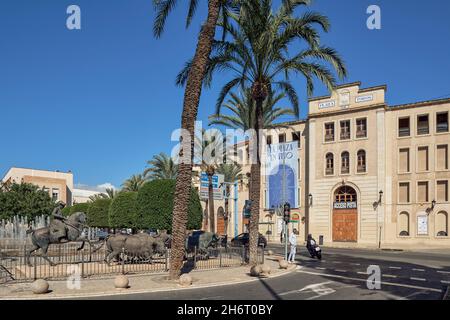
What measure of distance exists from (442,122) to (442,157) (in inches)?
129

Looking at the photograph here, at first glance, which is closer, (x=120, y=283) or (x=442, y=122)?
(x=120, y=283)

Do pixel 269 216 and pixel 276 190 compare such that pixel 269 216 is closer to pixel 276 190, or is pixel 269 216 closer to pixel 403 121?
pixel 276 190

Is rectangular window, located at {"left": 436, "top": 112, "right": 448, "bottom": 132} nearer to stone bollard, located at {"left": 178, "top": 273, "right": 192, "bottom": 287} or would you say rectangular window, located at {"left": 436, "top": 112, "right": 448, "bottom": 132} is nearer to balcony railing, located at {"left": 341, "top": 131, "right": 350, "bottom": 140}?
balcony railing, located at {"left": 341, "top": 131, "right": 350, "bottom": 140}

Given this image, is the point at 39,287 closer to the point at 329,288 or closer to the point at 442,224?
the point at 329,288

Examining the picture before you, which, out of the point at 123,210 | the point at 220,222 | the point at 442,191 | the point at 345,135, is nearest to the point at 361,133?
the point at 345,135

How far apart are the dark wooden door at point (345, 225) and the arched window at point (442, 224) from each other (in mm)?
7509

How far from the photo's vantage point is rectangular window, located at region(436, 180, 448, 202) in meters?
39.8

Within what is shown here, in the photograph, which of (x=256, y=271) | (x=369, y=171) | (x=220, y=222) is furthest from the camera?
(x=220, y=222)

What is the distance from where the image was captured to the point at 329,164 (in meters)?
47.0

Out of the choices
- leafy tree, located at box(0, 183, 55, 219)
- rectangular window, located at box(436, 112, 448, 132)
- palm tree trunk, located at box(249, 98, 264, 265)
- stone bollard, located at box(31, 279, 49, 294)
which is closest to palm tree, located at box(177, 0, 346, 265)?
palm tree trunk, located at box(249, 98, 264, 265)

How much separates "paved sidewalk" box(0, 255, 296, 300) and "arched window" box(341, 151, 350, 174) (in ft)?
96.0

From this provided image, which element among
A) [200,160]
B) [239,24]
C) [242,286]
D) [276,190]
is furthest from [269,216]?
[242,286]

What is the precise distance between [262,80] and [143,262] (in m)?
10.2

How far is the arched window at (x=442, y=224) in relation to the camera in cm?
3934
